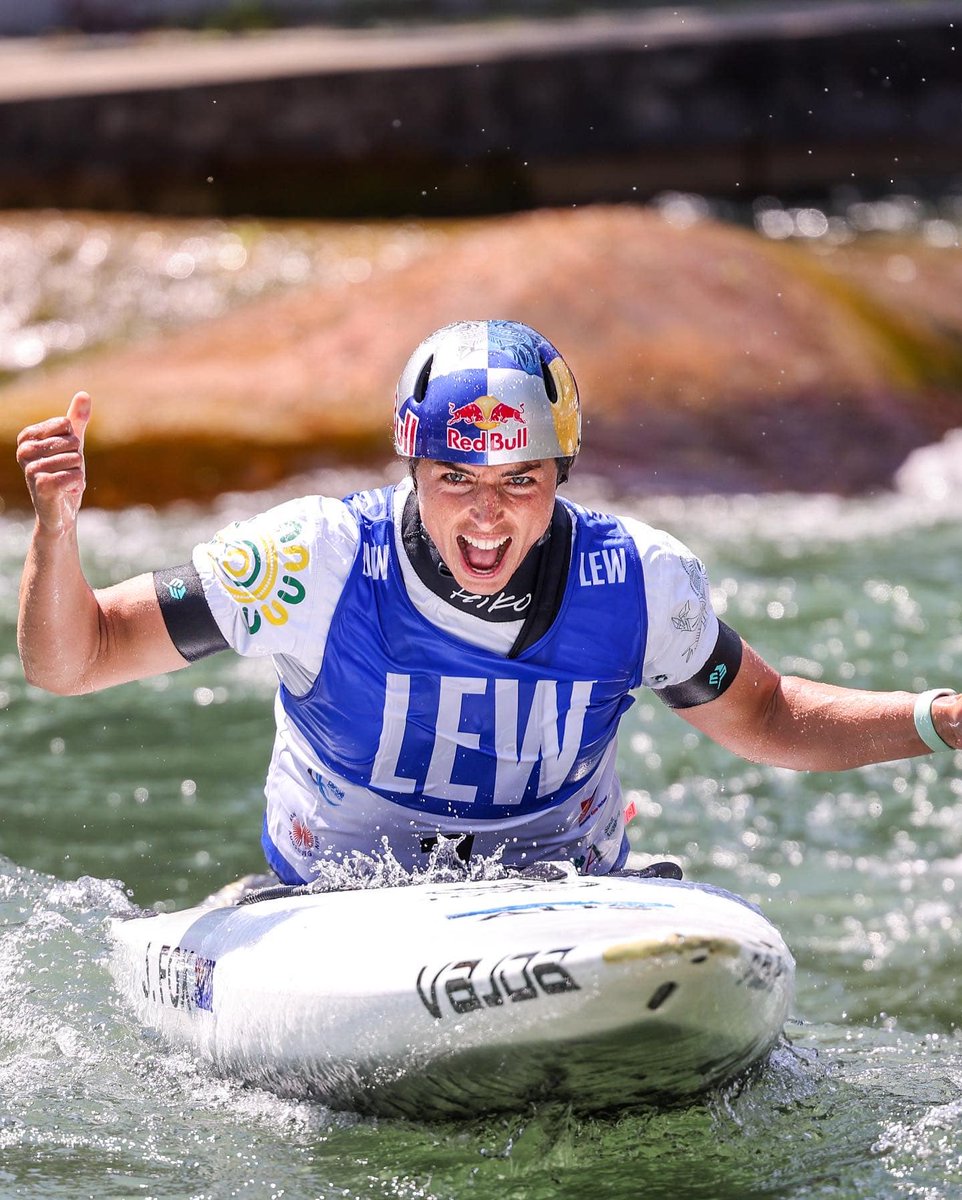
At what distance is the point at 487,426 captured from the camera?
3.46 meters

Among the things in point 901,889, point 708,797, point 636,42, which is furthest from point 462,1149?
point 636,42

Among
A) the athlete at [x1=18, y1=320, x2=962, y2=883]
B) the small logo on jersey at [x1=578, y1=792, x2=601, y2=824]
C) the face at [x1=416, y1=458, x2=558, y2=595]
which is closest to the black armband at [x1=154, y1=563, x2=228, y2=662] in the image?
the athlete at [x1=18, y1=320, x2=962, y2=883]

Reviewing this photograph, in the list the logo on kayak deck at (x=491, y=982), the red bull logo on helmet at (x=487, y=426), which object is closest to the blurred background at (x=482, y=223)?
the red bull logo on helmet at (x=487, y=426)

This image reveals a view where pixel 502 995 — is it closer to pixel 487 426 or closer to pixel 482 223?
pixel 487 426

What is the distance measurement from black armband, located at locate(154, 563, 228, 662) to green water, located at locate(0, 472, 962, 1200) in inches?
35.0

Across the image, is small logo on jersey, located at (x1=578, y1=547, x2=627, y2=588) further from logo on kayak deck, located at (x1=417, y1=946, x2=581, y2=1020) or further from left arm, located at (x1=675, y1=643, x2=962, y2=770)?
logo on kayak deck, located at (x1=417, y1=946, x2=581, y2=1020)

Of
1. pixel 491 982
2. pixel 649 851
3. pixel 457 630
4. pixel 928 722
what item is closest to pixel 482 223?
pixel 649 851

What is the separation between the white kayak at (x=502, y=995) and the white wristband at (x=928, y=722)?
0.64m

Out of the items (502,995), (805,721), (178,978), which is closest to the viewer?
(502,995)

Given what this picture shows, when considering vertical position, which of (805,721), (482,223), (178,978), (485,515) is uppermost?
(485,515)

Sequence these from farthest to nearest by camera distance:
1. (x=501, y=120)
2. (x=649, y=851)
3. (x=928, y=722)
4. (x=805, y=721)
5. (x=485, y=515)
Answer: (x=501, y=120), (x=649, y=851), (x=805, y=721), (x=928, y=722), (x=485, y=515)

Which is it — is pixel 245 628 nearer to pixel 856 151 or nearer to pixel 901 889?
pixel 901 889

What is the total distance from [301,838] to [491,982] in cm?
99

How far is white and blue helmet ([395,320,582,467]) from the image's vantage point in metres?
3.47
